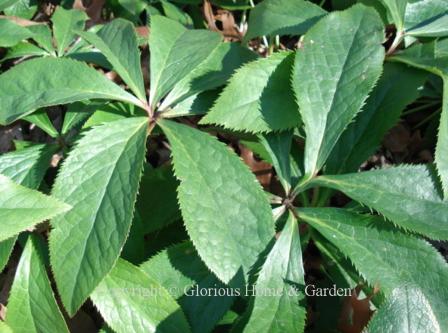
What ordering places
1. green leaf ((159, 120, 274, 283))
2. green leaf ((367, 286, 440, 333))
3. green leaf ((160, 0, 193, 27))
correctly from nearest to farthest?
green leaf ((367, 286, 440, 333)), green leaf ((159, 120, 274, 283)), green leaf ((160, 0, 193, 27))

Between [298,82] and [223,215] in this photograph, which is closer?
[223,215]

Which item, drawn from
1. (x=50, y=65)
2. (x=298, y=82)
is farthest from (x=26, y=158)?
(x=298, y=82)

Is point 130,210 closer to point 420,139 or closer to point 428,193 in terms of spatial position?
point 428,193

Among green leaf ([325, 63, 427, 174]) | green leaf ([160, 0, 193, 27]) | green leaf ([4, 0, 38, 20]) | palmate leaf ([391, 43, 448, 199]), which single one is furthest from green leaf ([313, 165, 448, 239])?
green leaf ([4, 0, 38, 20])

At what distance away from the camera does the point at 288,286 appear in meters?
1.26

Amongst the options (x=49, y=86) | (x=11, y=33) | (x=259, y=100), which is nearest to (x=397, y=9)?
(x=259, y=100)

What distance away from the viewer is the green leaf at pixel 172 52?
1427 mm

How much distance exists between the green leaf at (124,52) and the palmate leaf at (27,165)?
32cm

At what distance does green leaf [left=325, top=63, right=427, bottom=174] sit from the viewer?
1.51 metres

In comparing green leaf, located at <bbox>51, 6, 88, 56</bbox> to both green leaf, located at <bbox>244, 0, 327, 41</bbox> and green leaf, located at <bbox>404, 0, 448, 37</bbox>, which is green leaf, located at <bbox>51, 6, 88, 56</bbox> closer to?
green leaf, located at <bbox>244, 0, 327, 41</bbox>

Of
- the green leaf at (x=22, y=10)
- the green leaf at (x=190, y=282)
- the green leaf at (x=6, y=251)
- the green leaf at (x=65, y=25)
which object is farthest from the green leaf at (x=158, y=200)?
the green leaf at (x=22, y=10)

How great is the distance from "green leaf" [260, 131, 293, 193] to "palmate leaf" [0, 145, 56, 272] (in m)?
0.64

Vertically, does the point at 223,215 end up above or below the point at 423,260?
above

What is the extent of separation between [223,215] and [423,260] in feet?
1.70
